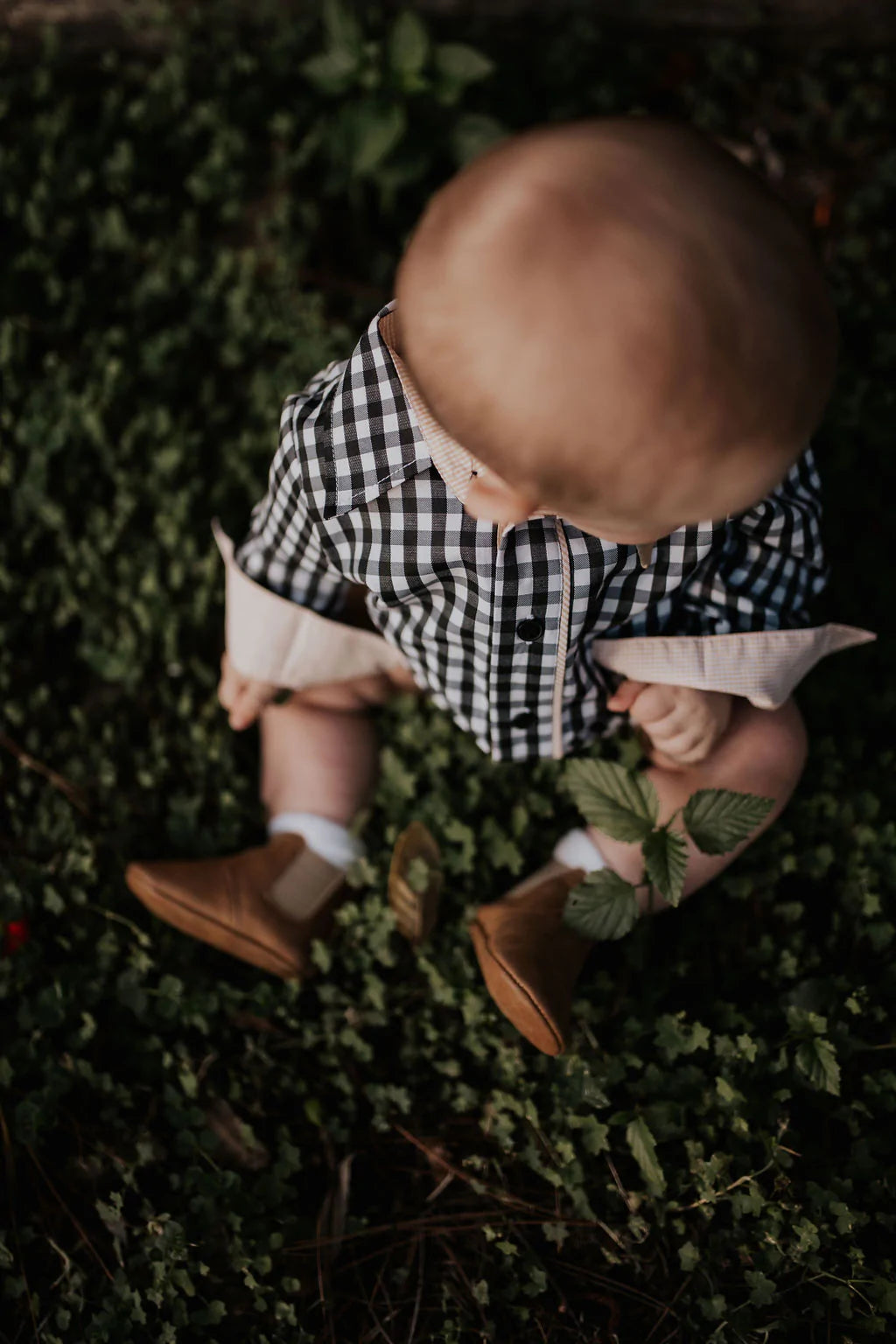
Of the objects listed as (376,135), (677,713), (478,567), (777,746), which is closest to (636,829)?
(677,713)

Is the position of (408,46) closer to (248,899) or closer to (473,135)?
(473,135)

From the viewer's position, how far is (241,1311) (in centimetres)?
176

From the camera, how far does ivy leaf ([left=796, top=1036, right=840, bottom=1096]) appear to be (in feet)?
5.63

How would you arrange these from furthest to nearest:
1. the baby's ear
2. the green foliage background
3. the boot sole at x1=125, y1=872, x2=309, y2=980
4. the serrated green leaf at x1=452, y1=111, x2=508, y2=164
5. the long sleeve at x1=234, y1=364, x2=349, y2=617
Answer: the serrated green leaf at x1=452, y1=111, x2=508, y2=164 < the boot sole at x1=125, y1=872, x2=309, y2=980 < the green foliage background < the long sleeve at x1=234, y1=364, x2=349, y2=617 < the baby's ear

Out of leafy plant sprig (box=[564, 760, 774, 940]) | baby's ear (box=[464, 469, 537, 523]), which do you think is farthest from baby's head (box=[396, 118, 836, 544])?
leafy plant sprig (box=[564, 760, 774, 940])

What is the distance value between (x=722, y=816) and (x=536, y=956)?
1.32ft

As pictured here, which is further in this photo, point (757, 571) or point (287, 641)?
point (287, 641)

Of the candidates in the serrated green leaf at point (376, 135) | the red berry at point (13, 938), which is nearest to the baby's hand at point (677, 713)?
the red berry at point (13, 938)

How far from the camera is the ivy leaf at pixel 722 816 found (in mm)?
1650

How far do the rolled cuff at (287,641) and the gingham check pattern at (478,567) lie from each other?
0.03 m

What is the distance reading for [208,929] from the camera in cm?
190

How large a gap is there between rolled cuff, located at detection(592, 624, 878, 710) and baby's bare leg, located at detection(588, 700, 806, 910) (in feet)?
0.53

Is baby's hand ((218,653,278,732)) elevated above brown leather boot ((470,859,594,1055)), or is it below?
above

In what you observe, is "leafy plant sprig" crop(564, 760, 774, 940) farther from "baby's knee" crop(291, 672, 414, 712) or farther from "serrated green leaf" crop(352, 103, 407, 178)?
"serrated green leaf" crop(352, 103, 407, 178)
